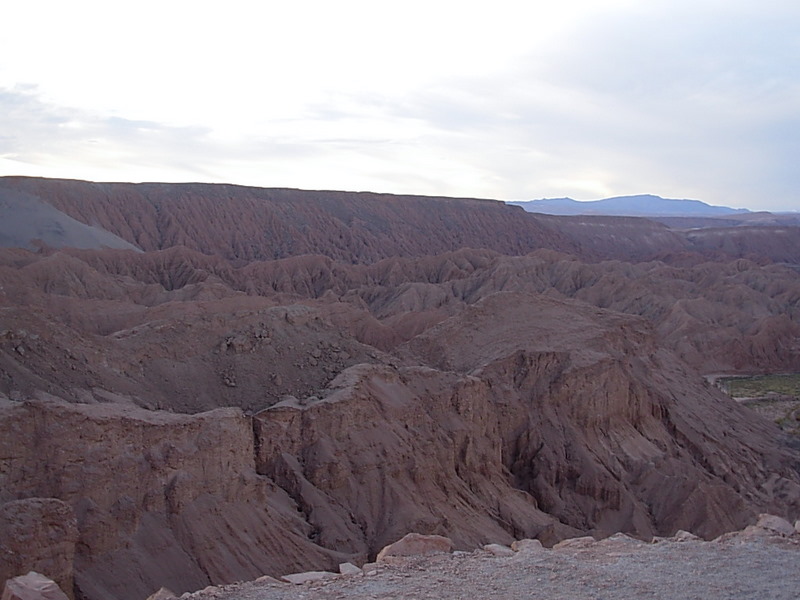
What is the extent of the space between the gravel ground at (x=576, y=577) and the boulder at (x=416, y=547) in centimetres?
36

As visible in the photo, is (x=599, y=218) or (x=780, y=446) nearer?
(x=780, y=446)

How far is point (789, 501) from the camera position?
2677 cm

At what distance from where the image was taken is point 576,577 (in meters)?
9.69

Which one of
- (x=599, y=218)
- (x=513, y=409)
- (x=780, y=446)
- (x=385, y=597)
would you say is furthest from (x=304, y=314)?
(x=599, y=218)

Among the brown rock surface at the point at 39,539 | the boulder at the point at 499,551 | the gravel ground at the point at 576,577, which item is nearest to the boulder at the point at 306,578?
the gravel ground at the point at 576,577

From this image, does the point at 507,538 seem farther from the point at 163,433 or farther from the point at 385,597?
the point at 385,597

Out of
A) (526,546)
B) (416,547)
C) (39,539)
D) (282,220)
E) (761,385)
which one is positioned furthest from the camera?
(282,220)

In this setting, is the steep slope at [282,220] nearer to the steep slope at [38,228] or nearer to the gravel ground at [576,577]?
the steep slope at [38,228]

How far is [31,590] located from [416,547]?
4.29m

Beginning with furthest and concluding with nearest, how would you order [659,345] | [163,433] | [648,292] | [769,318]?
[648,292] → [769,318] → [659,345] → [163,433]

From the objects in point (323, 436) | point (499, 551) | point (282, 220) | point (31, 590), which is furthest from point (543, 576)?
point (282, 220)

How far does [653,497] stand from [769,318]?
40133 mm

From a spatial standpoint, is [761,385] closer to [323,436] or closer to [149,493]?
[323,436]

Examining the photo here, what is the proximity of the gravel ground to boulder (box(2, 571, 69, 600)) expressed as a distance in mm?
1360
